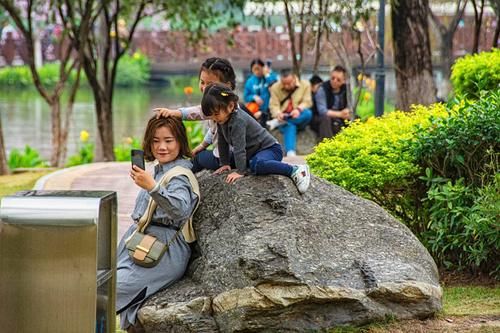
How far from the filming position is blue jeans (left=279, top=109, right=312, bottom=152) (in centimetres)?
1426

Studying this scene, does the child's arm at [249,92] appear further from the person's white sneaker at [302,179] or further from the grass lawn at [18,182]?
the person's white sneaker at [302,179]

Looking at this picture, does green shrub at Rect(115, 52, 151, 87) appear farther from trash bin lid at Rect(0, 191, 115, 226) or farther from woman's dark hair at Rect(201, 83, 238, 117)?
trash bin lid at Rect(0, 191, 115, 226)

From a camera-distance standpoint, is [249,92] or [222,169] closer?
[222,169]

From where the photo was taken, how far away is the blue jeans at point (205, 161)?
5.84m

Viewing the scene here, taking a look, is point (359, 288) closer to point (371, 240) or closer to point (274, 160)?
point (371, 240)

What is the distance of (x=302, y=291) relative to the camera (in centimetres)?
485

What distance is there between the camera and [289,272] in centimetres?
484

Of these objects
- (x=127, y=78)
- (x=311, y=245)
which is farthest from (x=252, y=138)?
(x=127, y=78)

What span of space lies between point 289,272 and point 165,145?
40.2 inches

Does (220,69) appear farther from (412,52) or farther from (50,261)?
(412,52)

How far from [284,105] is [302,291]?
31.6 feet

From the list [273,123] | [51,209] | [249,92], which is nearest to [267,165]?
[51,209]

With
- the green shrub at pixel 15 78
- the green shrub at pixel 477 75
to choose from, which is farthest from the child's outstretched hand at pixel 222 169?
the green shrub at pixel 15 78

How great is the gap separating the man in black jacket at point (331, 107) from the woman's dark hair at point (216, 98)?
347 inches
